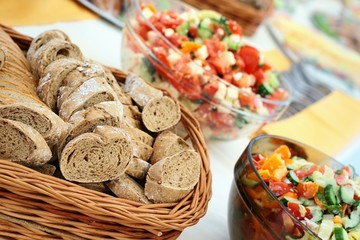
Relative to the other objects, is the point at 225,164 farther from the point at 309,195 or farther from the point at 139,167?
the point at 139,167

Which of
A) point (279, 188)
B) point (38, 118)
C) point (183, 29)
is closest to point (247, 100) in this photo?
point (183, 29)

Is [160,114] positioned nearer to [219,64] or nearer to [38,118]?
[38,118]

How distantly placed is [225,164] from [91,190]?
2.72ft

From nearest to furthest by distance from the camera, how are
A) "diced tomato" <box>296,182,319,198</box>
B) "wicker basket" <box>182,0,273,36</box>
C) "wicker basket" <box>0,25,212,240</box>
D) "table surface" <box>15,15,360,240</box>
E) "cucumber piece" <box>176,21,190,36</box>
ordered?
"wicker basket" <box>0,25,212,240</box> < "diced tomato" <box>296,182,319,198</box> < "table surface" <box>15,15,360,240</box> < "cucumber piece" <box>176,21,190,36</box> < "wicker basket" <box>182,0,273,36</box>

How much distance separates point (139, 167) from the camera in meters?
1.05

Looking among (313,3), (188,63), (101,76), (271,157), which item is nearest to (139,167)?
(101,76)

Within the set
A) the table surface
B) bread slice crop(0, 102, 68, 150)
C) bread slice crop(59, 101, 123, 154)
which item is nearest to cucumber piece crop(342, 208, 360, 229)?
the table surface

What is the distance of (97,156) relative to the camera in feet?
3.10

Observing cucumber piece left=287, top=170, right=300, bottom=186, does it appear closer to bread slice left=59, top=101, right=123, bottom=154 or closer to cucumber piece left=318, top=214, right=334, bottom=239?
cucumber piece left=318, top=214, right=334, bottom=239

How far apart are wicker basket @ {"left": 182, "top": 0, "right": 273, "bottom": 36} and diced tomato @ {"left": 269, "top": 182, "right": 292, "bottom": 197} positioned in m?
1.57

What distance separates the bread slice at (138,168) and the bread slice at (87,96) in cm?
15

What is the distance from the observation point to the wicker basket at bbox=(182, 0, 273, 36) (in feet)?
8.44

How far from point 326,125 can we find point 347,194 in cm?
111

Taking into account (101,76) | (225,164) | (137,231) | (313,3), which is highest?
(101,76)
